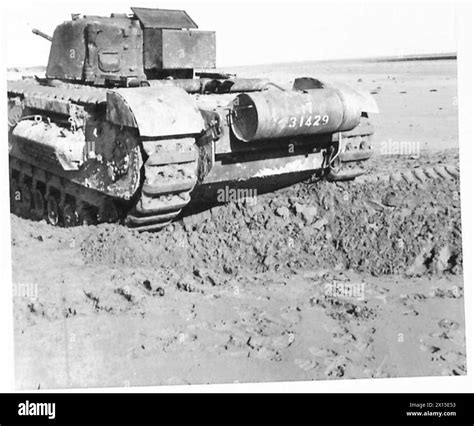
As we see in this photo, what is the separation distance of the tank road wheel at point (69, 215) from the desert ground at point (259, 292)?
175mm

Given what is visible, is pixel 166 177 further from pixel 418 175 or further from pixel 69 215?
pixel 418 175

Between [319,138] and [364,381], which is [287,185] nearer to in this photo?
[319,138]

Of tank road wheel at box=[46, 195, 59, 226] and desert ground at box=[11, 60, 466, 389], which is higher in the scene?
tank road wheel at box=[46, 195, 59, 226]

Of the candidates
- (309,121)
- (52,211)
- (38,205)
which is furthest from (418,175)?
(38,205)

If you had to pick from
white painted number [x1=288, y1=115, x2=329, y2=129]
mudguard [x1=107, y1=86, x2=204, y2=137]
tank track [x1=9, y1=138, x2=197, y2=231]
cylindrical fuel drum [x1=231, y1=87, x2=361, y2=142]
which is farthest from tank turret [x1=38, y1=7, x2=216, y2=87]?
white painted number [x1=288, y1=115, x2=329, y2=129]

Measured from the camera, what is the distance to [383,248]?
23.5 feet

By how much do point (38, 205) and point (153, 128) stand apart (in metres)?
3.15

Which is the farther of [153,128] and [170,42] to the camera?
[170,42]

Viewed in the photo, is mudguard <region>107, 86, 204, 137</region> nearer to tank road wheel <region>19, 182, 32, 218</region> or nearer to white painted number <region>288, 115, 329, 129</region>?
white painted number <region>288, 115, 329, 129</region>

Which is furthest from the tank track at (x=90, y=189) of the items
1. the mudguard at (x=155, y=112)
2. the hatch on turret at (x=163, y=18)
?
the hatch on turret at (x=163, y=18)

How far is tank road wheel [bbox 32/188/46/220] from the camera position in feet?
29.0

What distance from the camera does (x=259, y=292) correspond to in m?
6.59

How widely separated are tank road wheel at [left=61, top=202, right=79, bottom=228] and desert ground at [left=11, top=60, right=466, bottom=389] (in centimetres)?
17
